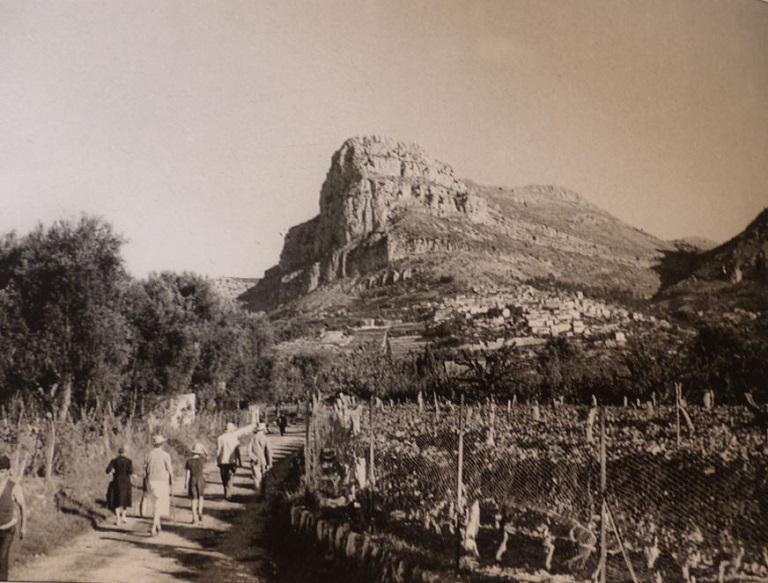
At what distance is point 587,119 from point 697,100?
1062 millimetres

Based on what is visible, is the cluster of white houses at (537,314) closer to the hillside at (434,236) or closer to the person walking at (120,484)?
the hillside at (434,236)

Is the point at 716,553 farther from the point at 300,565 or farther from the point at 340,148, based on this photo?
the point at 340,148

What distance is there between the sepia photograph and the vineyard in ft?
0.06

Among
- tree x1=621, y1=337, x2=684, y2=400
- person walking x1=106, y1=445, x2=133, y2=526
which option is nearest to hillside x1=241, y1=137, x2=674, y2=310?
tree x1=621, y1=337, x2=684, y2=400

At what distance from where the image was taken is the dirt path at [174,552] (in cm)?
365

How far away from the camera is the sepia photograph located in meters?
3.93

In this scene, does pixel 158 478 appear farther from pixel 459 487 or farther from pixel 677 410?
pixel 677 410

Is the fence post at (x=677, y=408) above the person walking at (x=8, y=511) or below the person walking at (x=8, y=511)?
above

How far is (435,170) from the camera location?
477 cm

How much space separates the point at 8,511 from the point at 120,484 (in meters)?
0.81

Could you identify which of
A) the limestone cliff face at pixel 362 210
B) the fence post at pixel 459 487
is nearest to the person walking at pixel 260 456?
the limestone cliff face at pixel 362 210

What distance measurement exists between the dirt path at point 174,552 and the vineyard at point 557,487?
58 centimetres

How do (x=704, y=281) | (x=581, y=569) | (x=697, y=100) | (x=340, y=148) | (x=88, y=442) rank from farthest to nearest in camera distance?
(x=697, y=100), (x=704, y=281), (x=340, y=148), (x=88, y=442), (x=581, y=569)

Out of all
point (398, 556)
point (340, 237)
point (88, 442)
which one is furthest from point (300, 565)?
point (340, 237)
